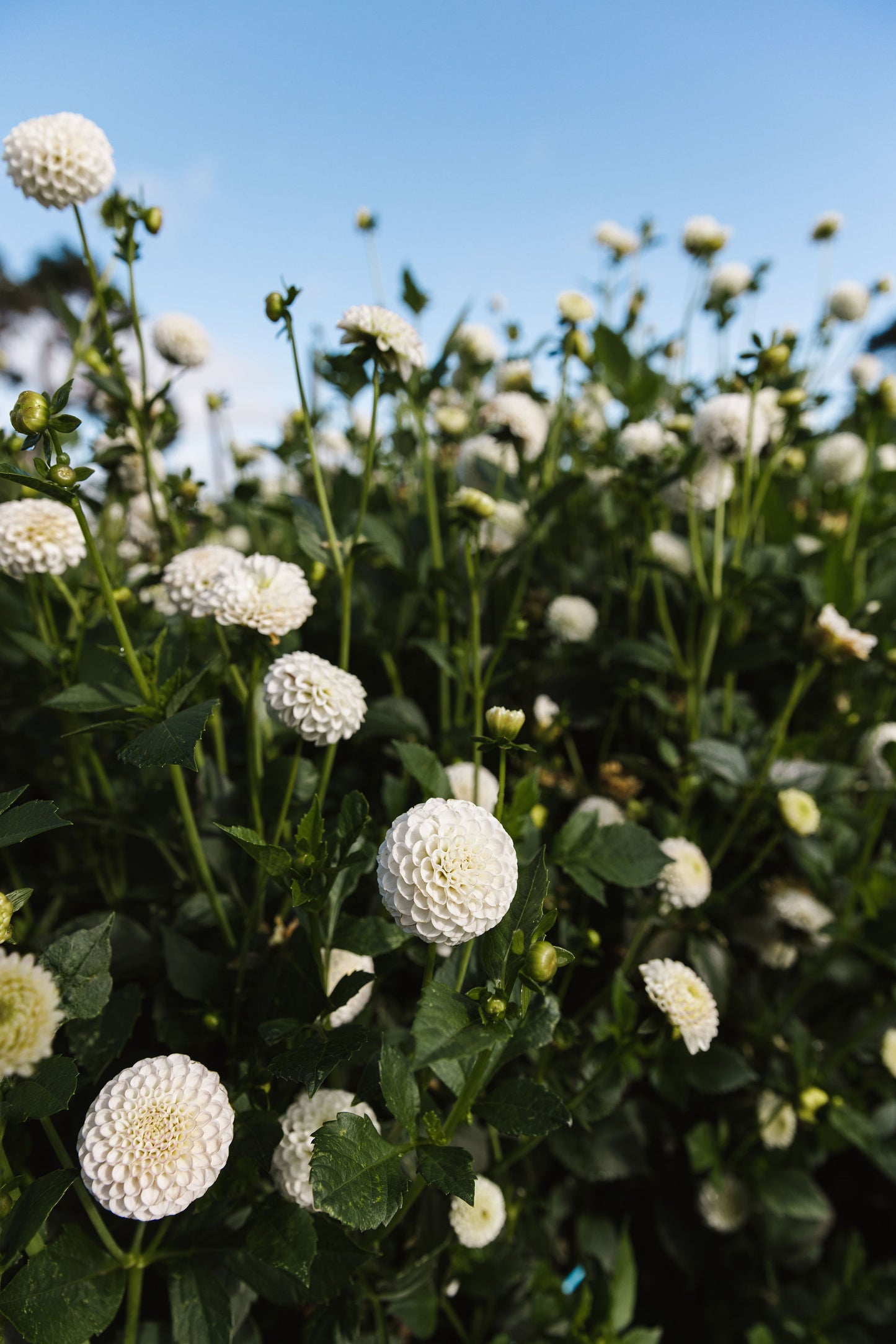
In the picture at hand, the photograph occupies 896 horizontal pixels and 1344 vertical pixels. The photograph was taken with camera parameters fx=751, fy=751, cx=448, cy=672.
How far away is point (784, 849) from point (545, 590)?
84 centimetres

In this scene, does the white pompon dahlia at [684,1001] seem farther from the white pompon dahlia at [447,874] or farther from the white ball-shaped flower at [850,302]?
the white ball-shaped flower at [850,302]

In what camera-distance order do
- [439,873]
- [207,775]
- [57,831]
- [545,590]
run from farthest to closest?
1. [545,590]
2. [57,831]
3. [207,775]
4. [439,873]

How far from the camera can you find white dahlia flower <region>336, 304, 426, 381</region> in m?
1.04

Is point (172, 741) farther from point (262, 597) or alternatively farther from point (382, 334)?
point (382, 334)

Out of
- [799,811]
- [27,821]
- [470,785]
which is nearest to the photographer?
[27,821]

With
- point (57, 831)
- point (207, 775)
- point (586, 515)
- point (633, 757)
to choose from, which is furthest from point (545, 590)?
A: point (57, 831)

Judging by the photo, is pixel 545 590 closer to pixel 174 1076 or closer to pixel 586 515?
pixel 586 515

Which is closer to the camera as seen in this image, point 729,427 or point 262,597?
point 262,597

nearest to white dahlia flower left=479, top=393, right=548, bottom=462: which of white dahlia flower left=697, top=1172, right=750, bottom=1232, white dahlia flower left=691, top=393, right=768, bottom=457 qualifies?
white dahlia flower left=691, top=393, right=768, bottom=457

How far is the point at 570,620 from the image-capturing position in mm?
1706

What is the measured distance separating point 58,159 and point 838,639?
1542 millimetres

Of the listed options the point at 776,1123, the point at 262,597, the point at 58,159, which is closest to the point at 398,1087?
the point at 262,597

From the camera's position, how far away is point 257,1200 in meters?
0.86

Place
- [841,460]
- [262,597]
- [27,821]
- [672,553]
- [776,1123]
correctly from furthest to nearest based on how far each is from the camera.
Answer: [841,460] < [672,553] < [776,1123] < [262,597] < [27,821]
